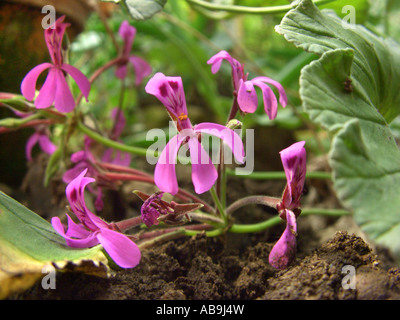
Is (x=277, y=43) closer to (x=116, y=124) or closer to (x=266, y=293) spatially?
(x=116, y=124)

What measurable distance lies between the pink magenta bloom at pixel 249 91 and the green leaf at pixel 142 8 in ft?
0.53

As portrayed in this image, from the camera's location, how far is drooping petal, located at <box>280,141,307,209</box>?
60 cm

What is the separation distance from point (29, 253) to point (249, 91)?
15.9 inches

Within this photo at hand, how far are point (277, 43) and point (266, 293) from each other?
216cm

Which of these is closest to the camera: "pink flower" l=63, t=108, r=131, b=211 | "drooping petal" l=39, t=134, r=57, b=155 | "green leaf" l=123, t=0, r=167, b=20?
"green leaf" l=123, t=0, r=167, b=20

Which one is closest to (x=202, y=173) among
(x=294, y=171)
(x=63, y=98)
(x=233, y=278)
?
(x=294, y=171)

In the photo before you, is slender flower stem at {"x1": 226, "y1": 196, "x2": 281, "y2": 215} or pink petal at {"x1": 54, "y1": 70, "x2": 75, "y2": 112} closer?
slender flower stem at {"x1": 226, "y1": 196, "x2": 281, "y2": 215}

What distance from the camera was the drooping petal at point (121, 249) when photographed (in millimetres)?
569

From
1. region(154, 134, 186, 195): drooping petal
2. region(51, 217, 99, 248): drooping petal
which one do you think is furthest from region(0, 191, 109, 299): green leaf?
region(154, 134, 186, 195): drooping petal

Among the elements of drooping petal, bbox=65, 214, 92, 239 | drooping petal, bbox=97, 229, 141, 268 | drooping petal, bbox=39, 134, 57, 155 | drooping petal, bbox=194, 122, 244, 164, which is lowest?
drooping petal, bbox=39, 134, 57, 155

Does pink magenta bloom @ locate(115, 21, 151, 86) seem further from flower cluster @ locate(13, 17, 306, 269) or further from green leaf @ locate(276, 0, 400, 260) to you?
green leaf @ locate(276, 0, 400, 260)

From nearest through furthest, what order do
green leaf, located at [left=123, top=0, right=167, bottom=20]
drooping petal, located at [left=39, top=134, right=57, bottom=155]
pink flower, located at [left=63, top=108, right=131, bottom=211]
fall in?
green leaf, located at [left=123, top=0, right=167, bottom=20] < pink flower, located at [left=63, top=108, right=131, bottom=211] < drooping petal, located at [left=39, top=134, right=57, bottom=155]

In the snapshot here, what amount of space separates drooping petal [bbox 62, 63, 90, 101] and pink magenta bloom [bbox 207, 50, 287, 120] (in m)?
0.27

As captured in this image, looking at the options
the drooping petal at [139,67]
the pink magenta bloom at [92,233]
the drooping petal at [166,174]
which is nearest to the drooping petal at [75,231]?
the pink magenta bloom at [92,233]
